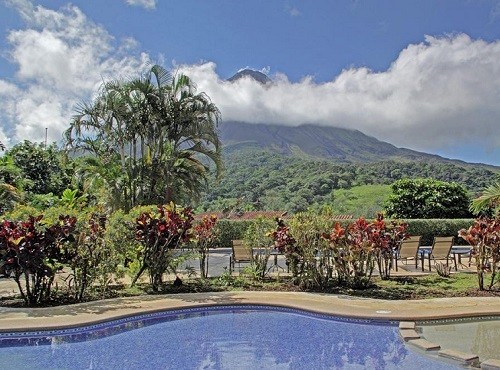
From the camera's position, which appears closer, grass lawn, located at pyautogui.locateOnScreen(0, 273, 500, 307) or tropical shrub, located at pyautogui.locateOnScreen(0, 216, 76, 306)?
tropical shrub, located at pyautogui.locateOnScreen(0, 216, 76, 306)

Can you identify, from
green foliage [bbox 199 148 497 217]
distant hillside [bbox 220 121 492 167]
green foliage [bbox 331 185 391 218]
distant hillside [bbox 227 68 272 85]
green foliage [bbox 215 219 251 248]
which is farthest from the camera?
distant hillside [bbox 227 68 272 85]

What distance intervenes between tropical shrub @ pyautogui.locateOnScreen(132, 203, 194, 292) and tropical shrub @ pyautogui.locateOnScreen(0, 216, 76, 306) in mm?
1351

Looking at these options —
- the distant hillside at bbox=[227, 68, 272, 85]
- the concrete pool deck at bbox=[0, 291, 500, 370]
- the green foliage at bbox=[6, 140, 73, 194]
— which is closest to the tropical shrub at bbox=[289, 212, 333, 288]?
the concrete pool deck at bbox=[0, 291, 500, 370]

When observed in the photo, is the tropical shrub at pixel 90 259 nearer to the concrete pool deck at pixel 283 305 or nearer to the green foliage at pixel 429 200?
the concrete pool deck at pixel 283 305

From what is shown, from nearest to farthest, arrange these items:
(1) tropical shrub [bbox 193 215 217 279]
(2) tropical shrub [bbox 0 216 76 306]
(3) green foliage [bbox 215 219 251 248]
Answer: (2) tropical shrub [bbox 0 216 76 306] → (1) tropical shrub [bbox 193 215 217 279] → (3) green foliage [bbox 215 219 251 248]

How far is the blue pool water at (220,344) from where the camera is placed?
19.8 feet

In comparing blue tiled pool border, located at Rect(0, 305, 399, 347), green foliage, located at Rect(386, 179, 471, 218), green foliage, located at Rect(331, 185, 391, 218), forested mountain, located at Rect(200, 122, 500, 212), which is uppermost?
forested mountain, located at Rect(200, 122, 500, 212)

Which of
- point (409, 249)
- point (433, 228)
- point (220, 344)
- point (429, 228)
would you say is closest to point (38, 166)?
point (429, 228)

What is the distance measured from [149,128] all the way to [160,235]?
24.2 feet

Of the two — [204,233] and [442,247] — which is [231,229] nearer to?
[442,247]

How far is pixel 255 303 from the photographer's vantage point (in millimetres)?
8500

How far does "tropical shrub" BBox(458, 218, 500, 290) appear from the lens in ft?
30.9

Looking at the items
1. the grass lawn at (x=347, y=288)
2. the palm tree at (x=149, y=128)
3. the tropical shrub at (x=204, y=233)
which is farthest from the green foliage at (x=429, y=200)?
the tropical shrub at (x=204, y=233)

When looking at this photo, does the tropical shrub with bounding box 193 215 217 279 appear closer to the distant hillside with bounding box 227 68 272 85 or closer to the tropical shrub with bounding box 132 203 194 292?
the tropical shrub with bounding box 132 203 194 292
